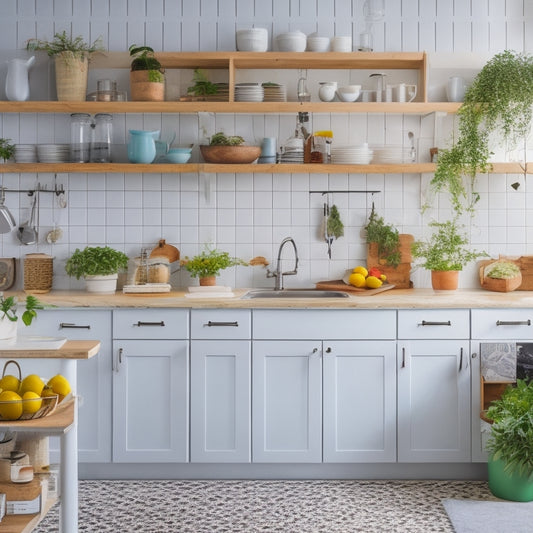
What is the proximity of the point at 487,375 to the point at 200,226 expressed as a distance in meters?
1.89

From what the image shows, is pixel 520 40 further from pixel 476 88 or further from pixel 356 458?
pixel 356 458

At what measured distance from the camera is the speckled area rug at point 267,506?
365 centimetres

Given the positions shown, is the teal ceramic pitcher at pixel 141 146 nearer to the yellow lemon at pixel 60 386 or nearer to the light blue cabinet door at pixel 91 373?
the light blue cabinet door at pixel 91 373

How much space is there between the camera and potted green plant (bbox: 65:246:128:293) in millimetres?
4656

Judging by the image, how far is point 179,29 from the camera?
493 centimetres

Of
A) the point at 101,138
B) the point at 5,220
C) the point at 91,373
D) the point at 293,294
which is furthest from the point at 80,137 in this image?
the point at 293,294

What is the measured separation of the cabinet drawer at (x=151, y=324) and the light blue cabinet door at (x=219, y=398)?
126mm

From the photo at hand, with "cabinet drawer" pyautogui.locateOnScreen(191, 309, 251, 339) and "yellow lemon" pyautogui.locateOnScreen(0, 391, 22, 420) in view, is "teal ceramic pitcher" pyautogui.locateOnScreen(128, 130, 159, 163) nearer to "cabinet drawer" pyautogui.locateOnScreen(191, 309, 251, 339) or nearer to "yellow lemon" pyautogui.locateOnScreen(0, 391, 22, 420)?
"cabinet drawer" pyautogui.locateOnScreen(191, 309, 251, 339)

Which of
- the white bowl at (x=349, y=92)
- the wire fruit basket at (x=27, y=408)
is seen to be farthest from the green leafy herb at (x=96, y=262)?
the wire fruit basket at (x=27, y=408)

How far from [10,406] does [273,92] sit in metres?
2.78

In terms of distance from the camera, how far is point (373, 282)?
469 centimetres

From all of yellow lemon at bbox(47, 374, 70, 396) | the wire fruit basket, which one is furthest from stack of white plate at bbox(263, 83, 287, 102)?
the wire fruit basket

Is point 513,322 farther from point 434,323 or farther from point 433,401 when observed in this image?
point 433,401

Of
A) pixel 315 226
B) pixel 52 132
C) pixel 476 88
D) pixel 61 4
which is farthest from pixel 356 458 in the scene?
pixel 61 4
